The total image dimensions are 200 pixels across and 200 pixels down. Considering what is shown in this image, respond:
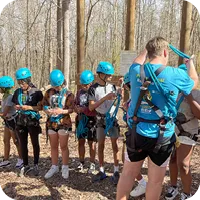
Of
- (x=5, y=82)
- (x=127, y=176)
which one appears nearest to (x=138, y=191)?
(x=127, y=176)

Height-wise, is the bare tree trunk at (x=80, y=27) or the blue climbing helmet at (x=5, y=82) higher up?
the bare tree trunk at (x=80, y=27)

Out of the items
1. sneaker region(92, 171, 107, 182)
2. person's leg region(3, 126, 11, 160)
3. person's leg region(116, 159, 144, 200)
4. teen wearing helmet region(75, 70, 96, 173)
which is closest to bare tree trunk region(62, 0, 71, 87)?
person's leg region(3, 126, 11, 160)

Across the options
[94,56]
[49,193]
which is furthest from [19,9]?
[49,193]

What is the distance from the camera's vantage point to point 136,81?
2.32 meters

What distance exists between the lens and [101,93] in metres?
3.73

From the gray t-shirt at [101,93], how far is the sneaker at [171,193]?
4.37 ft

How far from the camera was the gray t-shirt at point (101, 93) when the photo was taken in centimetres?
372

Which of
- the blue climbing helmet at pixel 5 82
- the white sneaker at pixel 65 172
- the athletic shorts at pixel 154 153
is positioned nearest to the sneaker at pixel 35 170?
the white sneaker at pixel 65 172

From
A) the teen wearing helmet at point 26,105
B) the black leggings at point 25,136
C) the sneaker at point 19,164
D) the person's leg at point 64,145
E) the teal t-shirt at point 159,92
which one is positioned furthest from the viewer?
the sneaker at point 19,164

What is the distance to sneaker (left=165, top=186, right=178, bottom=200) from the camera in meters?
3.37

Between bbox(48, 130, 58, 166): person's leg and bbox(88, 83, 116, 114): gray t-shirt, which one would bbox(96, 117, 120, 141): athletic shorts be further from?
bbox(48, 130, 58, 166): person's leg

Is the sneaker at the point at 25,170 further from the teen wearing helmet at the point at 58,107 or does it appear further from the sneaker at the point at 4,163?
the teen wearing helmet at the point at 58,107

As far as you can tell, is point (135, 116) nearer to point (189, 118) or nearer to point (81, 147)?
point (189, 118)

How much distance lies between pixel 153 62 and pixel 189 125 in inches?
45.3
